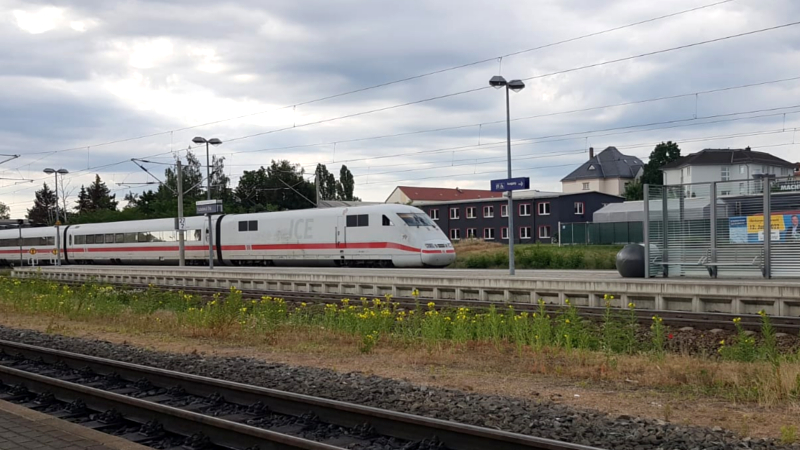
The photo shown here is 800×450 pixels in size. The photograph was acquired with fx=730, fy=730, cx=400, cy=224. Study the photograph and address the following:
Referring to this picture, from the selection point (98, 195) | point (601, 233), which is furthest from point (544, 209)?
point (98, 195)

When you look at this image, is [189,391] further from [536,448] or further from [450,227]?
[450,227]

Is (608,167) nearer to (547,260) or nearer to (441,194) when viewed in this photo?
(441,194)

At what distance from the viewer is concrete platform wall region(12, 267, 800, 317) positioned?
15648 millimetres

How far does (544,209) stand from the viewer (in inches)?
2598

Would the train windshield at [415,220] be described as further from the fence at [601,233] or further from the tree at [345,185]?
the tree at [345,185]

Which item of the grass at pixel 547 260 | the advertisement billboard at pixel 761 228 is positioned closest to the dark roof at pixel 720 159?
the grass at pixel 547 260

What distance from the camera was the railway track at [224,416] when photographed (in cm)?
642

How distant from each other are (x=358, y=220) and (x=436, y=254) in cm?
400

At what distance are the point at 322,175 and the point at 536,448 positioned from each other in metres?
99.1

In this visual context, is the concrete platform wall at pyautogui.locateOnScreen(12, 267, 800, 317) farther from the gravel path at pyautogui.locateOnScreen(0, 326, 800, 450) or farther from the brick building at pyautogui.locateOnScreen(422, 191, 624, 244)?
the brick building at pyautogui.locateOnScreen(422, 191, 624, 244)

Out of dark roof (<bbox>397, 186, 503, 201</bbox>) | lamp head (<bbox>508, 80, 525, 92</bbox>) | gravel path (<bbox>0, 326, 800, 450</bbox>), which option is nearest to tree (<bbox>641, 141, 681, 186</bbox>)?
dark roof (<bbox>397, 186, 503, 201</bbox>)

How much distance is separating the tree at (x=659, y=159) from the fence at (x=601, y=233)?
157ft

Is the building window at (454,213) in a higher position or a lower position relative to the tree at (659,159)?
lower

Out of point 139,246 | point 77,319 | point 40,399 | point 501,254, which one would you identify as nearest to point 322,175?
point 139,246
